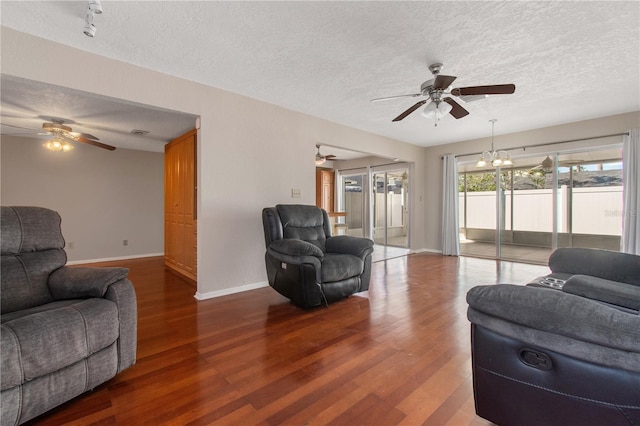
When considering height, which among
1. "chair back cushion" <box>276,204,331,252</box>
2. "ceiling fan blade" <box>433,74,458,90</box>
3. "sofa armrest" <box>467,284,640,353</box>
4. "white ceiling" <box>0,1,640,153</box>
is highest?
"white ceiling" <box>0,1,640,153</box>

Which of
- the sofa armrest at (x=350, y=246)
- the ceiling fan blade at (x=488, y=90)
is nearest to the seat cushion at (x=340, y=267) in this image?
the sofa armrest at (x=350, y=246)

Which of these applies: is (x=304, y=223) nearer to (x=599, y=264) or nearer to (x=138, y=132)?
(x=599, y=264)

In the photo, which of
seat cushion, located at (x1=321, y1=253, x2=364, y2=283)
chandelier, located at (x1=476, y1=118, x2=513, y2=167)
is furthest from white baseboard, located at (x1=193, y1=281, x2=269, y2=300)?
chandelier, located at (x1=476, y1=118, x2=513, y2=167)

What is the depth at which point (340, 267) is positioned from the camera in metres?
2.93

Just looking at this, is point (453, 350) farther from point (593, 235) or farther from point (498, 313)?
point (593, 235)

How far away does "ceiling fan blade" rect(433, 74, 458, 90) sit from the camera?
2.49 meters

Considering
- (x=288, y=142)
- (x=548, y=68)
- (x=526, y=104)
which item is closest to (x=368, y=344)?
(x=288, y=142)

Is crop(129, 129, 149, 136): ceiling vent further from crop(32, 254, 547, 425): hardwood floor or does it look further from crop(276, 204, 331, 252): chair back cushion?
crop(276, 204, 331, 252): chair back cushion

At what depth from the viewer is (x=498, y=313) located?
46.2 inches

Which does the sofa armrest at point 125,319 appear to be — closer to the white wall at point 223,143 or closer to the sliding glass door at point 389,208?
the white wall at point 223,143

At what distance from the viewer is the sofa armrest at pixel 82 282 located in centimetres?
169

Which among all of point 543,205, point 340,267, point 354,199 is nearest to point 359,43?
point 340,267

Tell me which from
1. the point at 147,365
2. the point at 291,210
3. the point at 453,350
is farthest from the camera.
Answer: the point at 291,210

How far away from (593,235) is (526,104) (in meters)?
3.09
